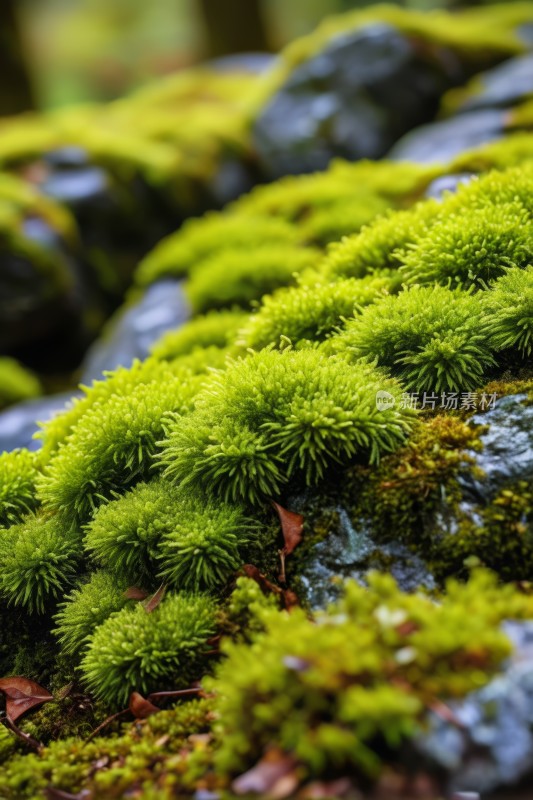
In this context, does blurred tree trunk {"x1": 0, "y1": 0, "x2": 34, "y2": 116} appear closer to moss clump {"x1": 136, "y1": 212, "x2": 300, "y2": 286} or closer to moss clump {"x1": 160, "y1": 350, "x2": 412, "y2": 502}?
moss clump {"x1": 136, "y1": 212, "x2": 300, "y2": 286}

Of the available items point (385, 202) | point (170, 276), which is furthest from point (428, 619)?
point (170, 276)

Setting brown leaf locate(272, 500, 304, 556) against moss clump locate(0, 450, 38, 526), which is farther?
moss clump locate(0, 450, 38, 526)

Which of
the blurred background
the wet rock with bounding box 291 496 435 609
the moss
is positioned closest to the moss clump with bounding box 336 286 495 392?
the wet rock with bounding box 291 496 435 609

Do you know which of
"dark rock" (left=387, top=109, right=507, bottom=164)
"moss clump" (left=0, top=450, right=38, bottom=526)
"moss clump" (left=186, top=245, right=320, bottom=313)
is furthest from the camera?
"dark rock" (left=387, top=109, right=507, bottom=164)

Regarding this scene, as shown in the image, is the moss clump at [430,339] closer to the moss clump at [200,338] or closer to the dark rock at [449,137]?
the moss clump at [200,338]

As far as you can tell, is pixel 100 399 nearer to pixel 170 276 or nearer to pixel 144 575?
pixel 144 575

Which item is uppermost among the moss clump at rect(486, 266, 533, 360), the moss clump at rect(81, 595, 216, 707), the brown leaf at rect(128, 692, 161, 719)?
the moss clump at rect(486, 266, 533, 360)

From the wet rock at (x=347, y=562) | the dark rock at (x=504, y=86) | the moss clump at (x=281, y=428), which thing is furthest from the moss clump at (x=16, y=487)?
the dark rock at (x=504, y=86)
